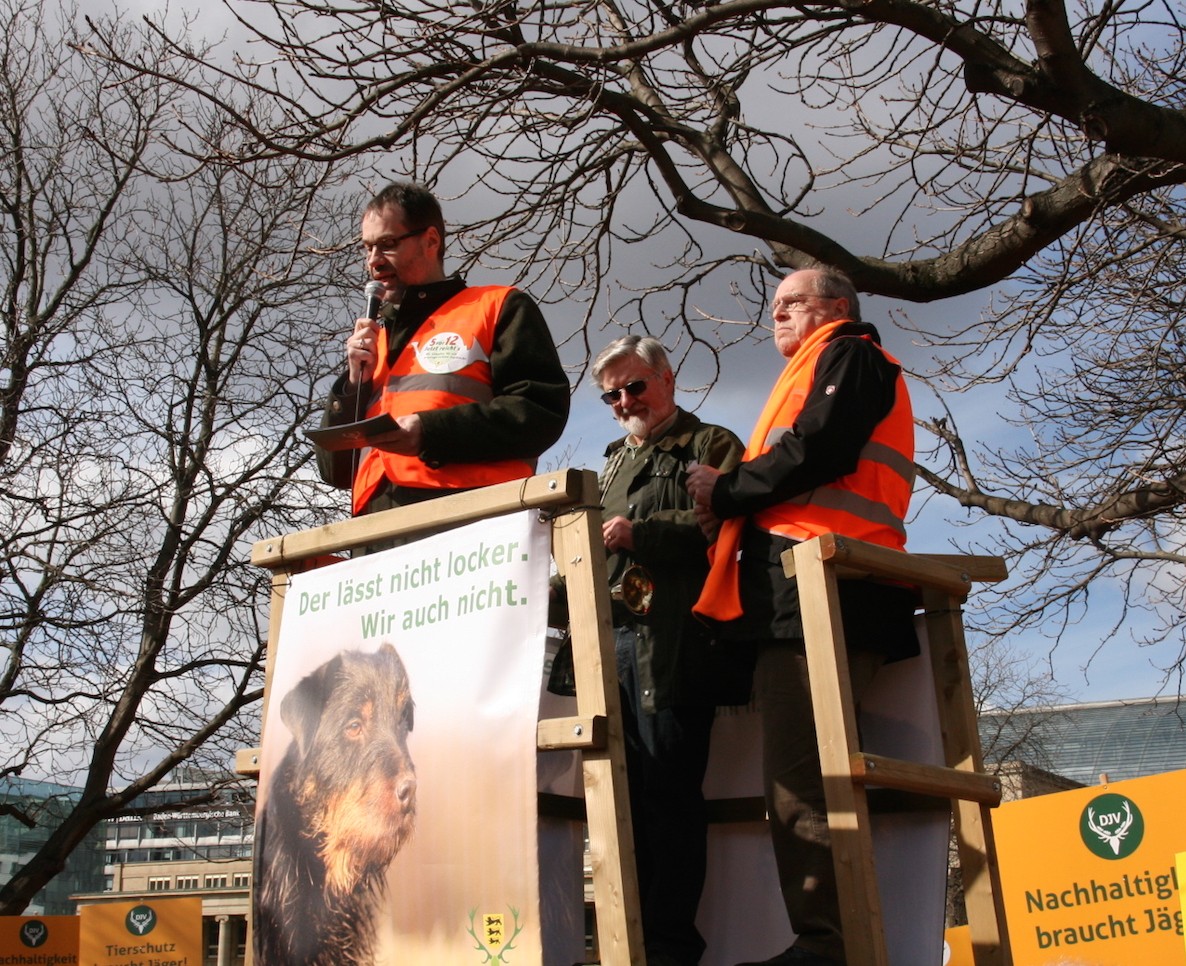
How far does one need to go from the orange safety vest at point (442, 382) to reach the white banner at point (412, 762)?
0.43 m

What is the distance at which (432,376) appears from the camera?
369cm

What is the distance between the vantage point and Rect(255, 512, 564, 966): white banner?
2.75 meters

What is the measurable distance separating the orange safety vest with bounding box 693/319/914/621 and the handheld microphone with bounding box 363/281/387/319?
1078 mm

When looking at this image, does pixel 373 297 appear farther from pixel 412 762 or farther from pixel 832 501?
pixel 412 762

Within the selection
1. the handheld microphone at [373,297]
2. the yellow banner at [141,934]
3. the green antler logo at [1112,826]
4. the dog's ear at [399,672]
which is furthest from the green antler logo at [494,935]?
the yellow banner at [141,934]

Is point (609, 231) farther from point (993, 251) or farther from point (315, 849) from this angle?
point (315, 849)

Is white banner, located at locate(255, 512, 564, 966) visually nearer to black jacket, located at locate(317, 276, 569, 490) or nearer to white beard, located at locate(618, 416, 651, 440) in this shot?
black jacket, located at locate(317, 276, 569, 490)

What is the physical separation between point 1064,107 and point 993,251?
0.76 meters

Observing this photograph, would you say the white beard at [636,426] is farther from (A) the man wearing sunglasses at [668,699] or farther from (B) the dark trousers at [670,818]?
(B) the dark trousers at [670,818]

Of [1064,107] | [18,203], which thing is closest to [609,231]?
[1064,107]

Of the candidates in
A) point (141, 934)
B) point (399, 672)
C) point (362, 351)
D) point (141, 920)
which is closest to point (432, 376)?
point (362, 351)

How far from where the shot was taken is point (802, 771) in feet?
10.9

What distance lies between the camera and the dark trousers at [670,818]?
371 centimetres

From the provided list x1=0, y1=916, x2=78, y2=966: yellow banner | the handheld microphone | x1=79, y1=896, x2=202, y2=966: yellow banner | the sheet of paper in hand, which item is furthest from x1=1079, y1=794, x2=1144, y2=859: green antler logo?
x1=0, y1=916, x2=78, y2=966: yellow banner
